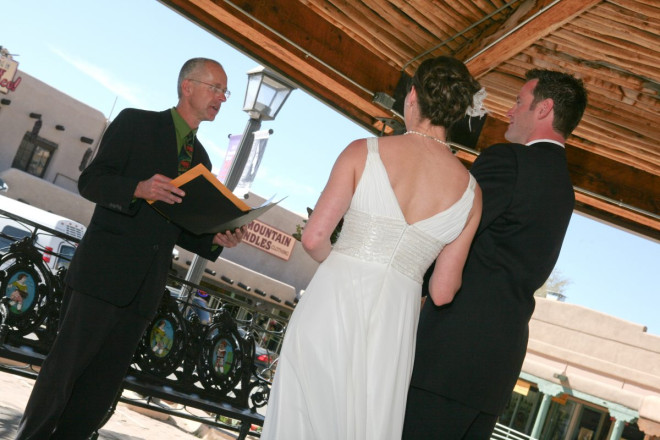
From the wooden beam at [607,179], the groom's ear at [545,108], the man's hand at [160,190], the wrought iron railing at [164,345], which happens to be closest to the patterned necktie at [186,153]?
the man's hand at [160,190]

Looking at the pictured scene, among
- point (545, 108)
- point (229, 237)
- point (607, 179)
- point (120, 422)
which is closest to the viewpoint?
point (545, 108)

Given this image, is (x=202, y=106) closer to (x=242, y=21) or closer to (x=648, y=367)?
(x=242, y=21)

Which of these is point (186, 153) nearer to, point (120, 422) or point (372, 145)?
point (372, 145)

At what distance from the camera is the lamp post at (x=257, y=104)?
6.94 meters

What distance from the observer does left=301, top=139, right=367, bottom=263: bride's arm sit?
2.18m

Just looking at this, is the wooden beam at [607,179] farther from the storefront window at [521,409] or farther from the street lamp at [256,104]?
the storefront window at [521,409]

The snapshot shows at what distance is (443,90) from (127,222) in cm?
146

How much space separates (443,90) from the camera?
2338 mm

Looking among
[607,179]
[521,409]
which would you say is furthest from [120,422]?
[521,409]

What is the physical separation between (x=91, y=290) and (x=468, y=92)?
5.46 feet

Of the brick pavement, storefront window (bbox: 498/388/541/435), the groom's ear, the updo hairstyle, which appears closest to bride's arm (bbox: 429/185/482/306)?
the updo hairstyle

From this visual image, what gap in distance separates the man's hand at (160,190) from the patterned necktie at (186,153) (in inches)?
14.1

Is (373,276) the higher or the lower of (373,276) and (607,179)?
the lower

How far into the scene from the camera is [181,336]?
4367 millimetres
